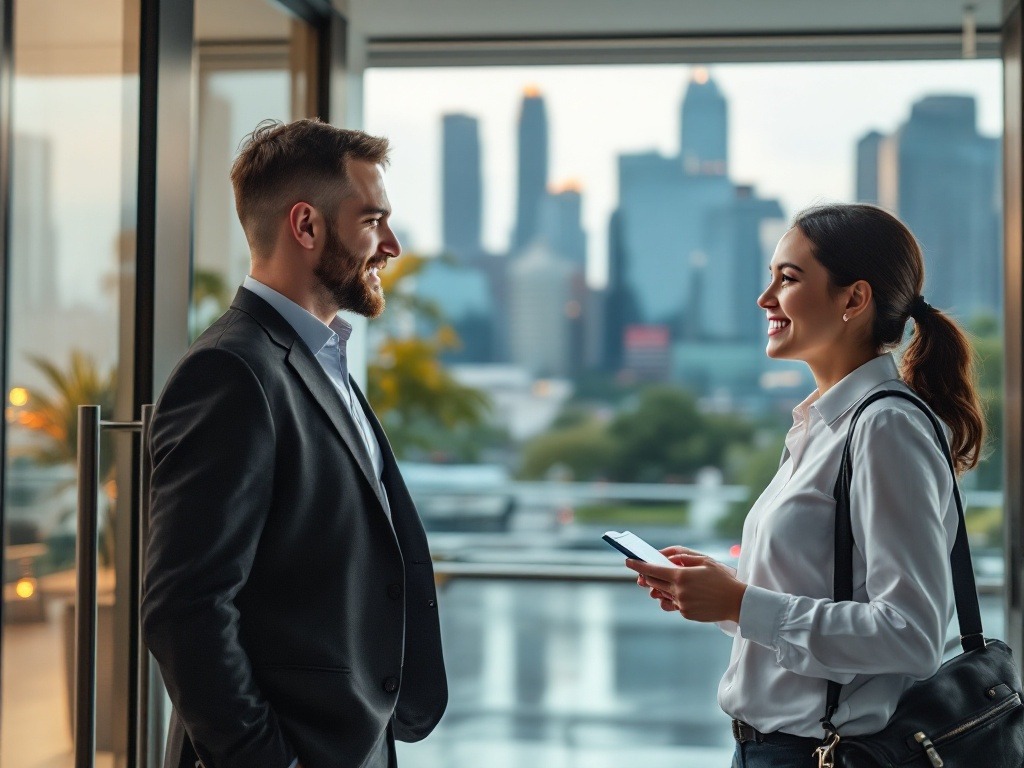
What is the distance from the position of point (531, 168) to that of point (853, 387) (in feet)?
16.2

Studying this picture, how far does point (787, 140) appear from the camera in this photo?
18.4 ft

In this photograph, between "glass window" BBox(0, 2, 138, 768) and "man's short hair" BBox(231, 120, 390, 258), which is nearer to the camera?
"man's short hair" BBox(231, 120, 390, 258)

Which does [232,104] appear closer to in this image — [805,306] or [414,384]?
[805,306]

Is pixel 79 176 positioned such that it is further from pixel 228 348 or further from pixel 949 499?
pixel 949 499

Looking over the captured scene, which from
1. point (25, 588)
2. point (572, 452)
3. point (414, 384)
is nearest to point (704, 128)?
point (572, 452)

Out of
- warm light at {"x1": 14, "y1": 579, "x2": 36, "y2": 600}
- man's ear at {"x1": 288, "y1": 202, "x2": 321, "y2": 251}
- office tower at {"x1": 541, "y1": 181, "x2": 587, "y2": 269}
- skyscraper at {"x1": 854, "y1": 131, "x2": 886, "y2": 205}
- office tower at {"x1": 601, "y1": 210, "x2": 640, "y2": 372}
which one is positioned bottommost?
warm light at {"x1": 14, "y1": 579, "x2": 36, "y2": 600}

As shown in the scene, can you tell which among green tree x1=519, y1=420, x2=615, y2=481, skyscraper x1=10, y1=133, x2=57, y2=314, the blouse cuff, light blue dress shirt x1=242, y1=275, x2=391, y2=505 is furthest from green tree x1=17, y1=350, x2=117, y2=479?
green tree x1=519, y1=420, x2=615, y2=481

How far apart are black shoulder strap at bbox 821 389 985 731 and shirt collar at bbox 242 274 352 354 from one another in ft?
2.70

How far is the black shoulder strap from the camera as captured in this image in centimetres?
142

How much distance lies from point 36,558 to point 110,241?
0.65 m

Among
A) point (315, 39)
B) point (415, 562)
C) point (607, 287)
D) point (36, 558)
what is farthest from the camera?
point (607, 287)

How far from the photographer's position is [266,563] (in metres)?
1.42

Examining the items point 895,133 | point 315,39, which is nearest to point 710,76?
point 895,133

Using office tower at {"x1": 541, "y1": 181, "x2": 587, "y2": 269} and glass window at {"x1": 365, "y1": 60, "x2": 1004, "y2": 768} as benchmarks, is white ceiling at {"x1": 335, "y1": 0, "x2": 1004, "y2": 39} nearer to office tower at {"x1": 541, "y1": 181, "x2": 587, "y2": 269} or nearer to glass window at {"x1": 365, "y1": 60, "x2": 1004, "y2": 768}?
glass window at {"x1": 365, "y1": 60, "x2": 1004, "y2": 768}
